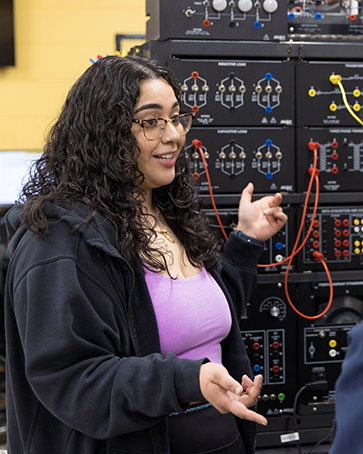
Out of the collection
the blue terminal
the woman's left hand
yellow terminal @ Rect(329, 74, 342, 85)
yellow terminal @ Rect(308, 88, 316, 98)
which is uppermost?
yellow terminal @ Rect(329, 74, 342, 85)

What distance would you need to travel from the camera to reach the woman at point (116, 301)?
4.48 ft

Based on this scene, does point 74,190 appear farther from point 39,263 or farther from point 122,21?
point 122,21

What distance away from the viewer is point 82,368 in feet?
4.53

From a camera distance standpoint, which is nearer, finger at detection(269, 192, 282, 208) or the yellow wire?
finger at detection(269, 192, 282, 208)

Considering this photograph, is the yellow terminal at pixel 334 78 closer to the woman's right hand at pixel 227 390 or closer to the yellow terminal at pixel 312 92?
the yellow terminal at pixel 312 92

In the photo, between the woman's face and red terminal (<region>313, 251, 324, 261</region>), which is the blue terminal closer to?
red terminal (<region>313, 251, 324, 261</region>)

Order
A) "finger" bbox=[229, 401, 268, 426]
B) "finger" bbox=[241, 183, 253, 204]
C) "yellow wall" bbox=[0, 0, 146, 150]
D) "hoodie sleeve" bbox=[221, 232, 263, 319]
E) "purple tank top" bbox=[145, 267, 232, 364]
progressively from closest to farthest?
"finger" bbox=[229, 401, 268, 426] → "purple tank top" bbox=[145, 267, 232, 364] → "hoodie sleeve" bbox=[221, 232, 263, 319] → "finger" bbox=[241, 183, 253, 204] → "yellow wall" bbox=[0, 0, 146, 150]

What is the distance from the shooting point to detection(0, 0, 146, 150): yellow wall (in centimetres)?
463

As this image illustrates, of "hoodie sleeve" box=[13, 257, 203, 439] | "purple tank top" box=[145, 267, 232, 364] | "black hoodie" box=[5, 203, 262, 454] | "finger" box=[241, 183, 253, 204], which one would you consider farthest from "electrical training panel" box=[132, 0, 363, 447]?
"hoodie sleeve" box=[13, 257, 203, 439]

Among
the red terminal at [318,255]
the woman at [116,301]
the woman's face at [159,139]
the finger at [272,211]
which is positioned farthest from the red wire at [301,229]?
the woman's face at [159,139]

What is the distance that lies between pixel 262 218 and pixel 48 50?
3.05 meters

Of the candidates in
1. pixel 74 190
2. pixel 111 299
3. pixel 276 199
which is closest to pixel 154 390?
pixel 111 299

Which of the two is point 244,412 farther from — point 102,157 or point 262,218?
point 262,218

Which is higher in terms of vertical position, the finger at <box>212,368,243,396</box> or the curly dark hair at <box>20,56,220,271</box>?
the curly dark hair at <box>20,56,220,271</box>
